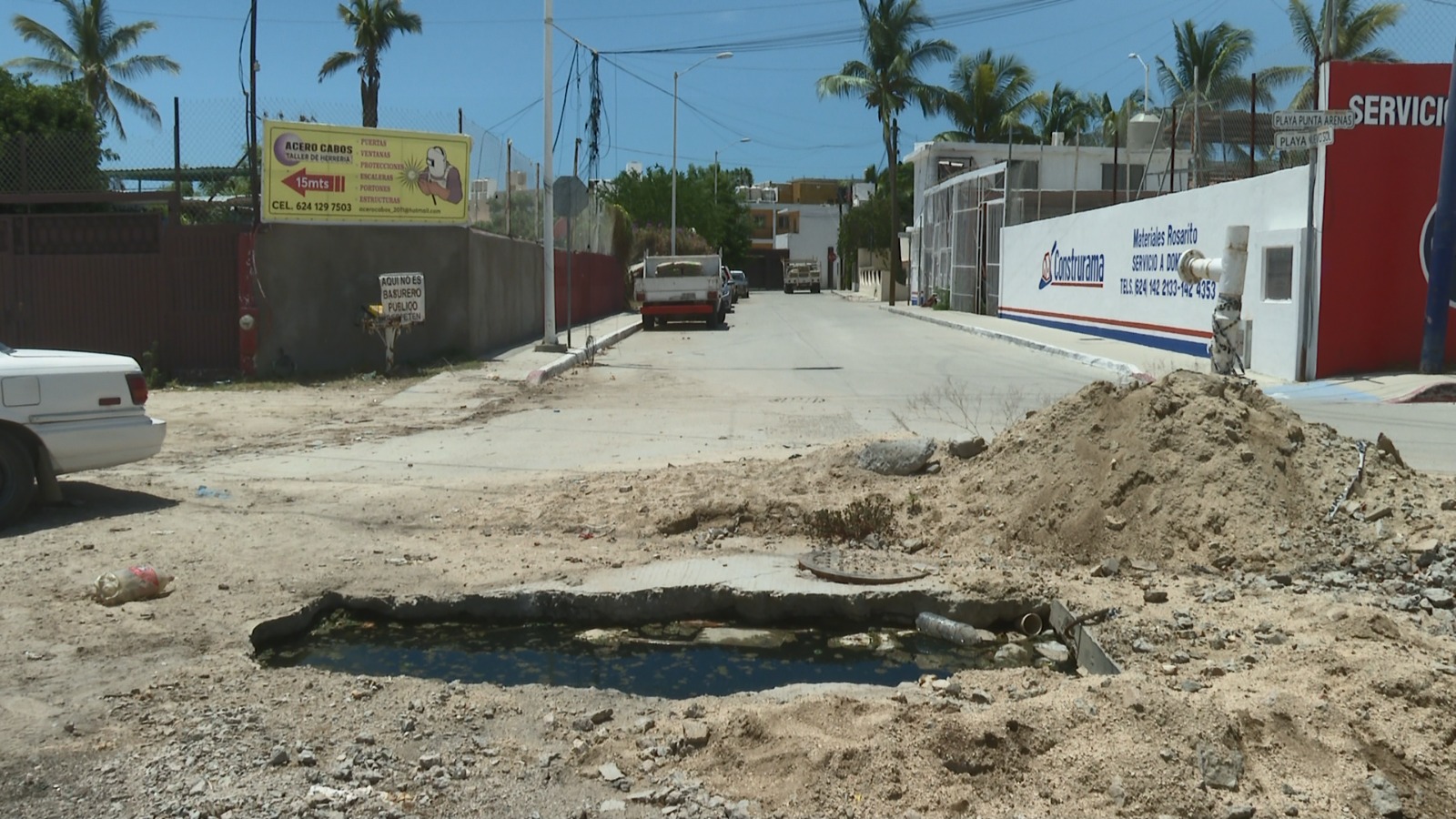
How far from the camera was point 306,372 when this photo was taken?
1817 centimetres

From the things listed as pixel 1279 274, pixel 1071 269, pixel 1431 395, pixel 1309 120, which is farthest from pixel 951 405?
pixel 1071 269

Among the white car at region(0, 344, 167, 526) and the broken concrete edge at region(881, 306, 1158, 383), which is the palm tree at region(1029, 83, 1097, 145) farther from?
the white car at region(0, 344, 167, 526)

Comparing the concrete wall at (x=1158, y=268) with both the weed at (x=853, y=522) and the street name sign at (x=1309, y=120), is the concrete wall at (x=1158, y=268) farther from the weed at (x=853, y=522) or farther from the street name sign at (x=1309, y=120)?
the weed at (x=853, y=522)

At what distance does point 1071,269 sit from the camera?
97.5ft

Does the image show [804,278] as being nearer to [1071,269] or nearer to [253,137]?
[1071,269]

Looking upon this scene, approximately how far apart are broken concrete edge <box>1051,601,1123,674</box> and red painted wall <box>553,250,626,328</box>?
20897mm

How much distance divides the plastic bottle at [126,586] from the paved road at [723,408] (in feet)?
11.9

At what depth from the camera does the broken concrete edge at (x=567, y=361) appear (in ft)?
58.6

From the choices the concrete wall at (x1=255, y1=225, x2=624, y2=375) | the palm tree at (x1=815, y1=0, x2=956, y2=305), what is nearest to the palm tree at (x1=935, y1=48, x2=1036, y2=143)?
the palm tree at (x1=815, y1=0, x2=956, y2=305)

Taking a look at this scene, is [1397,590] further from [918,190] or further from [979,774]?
[918,190]

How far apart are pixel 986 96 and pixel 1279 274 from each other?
42.1 metres

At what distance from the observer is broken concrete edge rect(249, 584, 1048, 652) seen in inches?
248

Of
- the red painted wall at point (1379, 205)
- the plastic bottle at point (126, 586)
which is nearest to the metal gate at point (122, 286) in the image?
the plastic bottle at point (126, 586)

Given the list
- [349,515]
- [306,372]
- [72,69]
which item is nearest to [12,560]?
[349,515]
